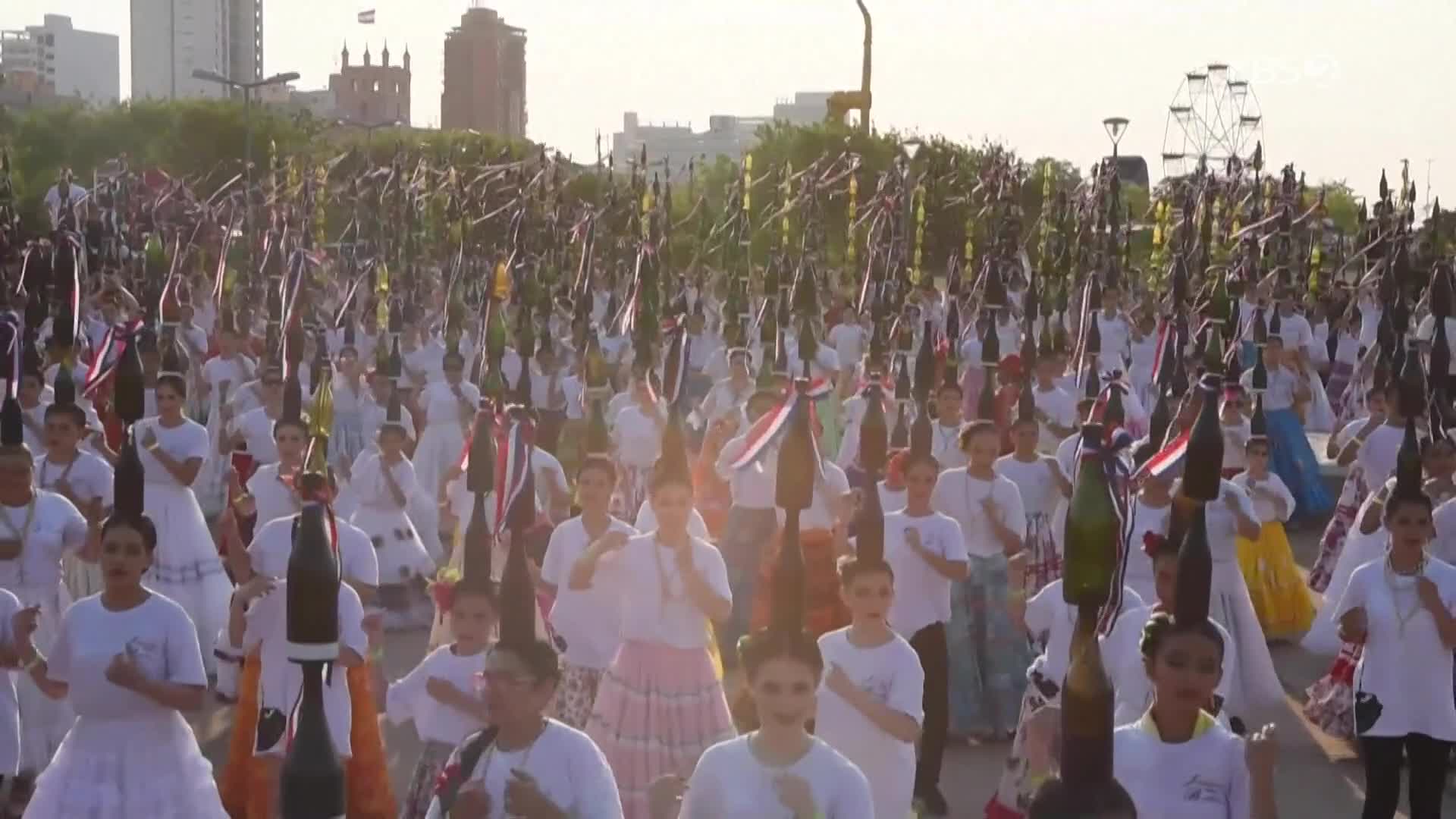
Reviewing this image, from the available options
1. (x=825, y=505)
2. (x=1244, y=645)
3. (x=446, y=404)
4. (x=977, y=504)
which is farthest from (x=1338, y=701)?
(x=446, y=404)

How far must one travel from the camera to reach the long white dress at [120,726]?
17.9ft

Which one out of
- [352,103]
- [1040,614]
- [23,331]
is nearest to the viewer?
[1040,614]

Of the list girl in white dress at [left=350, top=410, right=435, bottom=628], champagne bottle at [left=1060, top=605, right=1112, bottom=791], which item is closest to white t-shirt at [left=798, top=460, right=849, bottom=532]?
girl in white dress at [left=350, top=410, right=435, bottom=628]

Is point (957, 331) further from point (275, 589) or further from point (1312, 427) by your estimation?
point (275, 589)

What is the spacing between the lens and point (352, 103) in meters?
124

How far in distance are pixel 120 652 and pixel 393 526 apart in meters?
5.94

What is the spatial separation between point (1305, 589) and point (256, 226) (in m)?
16.3

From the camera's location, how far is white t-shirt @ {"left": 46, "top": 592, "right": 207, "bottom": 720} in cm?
546

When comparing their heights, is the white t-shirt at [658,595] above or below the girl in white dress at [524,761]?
below

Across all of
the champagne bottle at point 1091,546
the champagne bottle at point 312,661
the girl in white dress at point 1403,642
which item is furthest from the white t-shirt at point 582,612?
the champagne bottle at point 1091,546

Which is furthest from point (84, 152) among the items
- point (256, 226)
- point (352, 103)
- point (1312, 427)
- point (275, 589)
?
point (352, 103)

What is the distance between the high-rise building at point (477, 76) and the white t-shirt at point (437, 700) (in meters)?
121

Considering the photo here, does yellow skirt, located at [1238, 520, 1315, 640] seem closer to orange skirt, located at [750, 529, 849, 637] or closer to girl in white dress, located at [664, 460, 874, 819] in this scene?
orange skirt, located at [750, 529, 849, 637]

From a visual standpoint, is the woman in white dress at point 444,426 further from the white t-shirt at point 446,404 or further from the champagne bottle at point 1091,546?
the champagne bottle at point 1091,546
